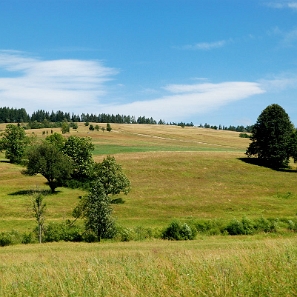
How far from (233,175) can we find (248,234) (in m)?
38.7

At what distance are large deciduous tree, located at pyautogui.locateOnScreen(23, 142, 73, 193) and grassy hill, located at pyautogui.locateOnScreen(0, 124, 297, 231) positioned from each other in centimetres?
296

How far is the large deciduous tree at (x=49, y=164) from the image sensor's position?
226 feet

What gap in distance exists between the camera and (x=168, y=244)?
34656mm

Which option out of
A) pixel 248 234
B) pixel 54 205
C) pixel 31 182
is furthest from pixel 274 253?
pixel 31 182

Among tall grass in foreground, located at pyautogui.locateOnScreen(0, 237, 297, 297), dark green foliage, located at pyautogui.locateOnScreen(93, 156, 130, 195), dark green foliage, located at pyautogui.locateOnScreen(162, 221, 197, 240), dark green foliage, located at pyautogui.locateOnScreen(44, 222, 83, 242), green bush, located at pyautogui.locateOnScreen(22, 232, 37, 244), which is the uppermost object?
tall grass in foreground, located at pyautogui.locateOnScreen(0, 237, 297, 297)

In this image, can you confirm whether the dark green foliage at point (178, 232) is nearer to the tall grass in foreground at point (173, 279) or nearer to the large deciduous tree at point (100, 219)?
the large deciduous tree at point (100, 219)

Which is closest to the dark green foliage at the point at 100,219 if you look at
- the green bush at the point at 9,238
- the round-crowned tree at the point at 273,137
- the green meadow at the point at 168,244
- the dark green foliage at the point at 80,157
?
the green meadow at the point at 168,244

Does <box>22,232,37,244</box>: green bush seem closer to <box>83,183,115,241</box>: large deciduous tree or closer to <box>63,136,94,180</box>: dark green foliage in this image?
<box>83,183,115,241</box>: large deciduous tree

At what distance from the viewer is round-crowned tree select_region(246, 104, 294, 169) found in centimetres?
9094

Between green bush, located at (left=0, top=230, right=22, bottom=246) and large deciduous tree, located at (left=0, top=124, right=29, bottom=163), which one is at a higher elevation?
large deciduous tree, located at (left=0, top=124, right=29, bottom=163)

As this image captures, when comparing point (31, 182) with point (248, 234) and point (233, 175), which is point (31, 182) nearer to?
point (233, 175)

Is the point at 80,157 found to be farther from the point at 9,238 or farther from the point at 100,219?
the point at 9,238

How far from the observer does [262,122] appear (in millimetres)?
94500

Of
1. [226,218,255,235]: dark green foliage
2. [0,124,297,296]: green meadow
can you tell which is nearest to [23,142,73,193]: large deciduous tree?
[0,124,297,296]: green meadow
